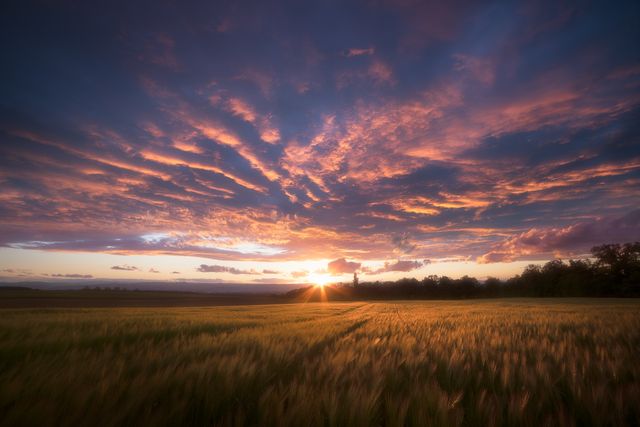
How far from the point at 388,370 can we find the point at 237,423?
64.6 inches

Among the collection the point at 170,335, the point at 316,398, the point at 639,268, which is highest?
the point at 639,268

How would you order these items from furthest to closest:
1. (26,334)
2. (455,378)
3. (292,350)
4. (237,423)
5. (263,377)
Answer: (26,334) → (292,350) → (455,378) → (263,377) → (237,423)

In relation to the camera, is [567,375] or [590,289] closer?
[567,375]

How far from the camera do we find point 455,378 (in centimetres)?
241

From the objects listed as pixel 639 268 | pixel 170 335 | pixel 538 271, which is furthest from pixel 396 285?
pixel 170 335

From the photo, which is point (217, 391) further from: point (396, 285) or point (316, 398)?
point (396, 285)

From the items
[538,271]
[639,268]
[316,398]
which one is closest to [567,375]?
[316,398]

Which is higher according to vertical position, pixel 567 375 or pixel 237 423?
pixel 237 423

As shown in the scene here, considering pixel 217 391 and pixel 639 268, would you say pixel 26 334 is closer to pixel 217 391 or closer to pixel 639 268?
pixel 217 391

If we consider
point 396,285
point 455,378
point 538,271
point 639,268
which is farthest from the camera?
point 396,285

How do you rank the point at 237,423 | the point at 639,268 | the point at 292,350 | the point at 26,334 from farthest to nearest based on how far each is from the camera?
the point at 639,268 → the point at 26,334 → the point at 292,350 → the point at 237,423

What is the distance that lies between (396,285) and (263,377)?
115859 mm

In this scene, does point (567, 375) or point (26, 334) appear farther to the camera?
point (26, 334)

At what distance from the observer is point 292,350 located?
3479mm
